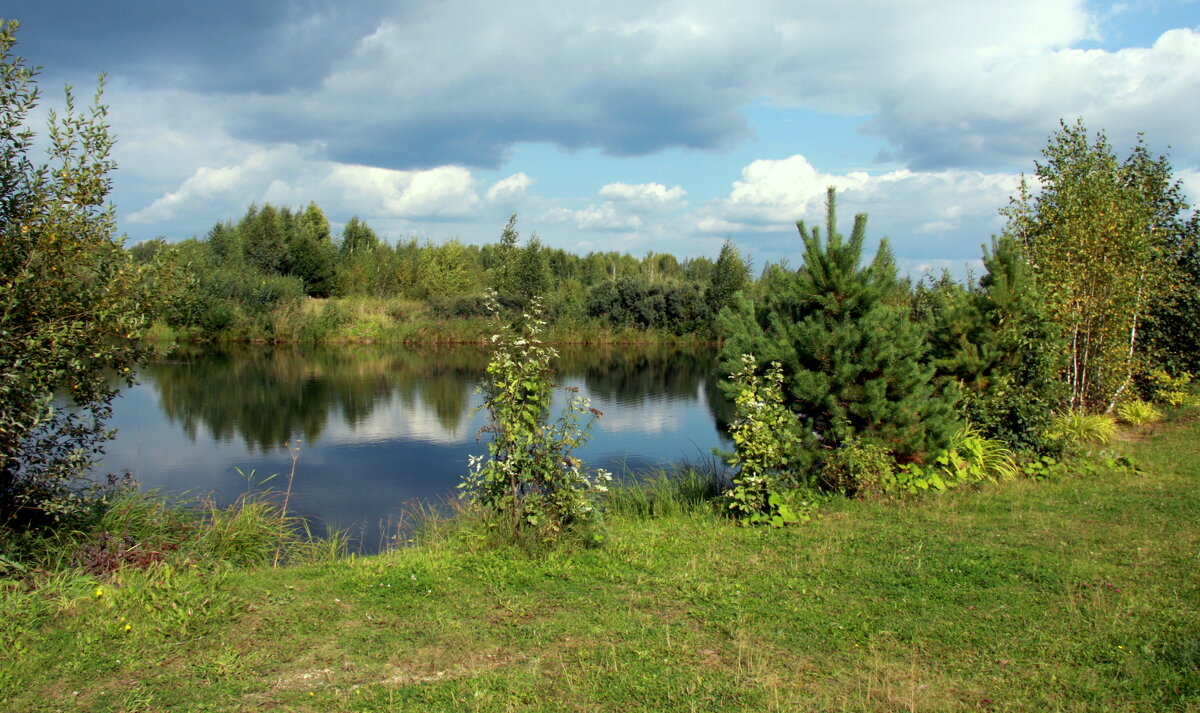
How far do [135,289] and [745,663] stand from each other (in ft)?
17.8

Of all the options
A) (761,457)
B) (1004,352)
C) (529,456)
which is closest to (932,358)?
(1004,352)

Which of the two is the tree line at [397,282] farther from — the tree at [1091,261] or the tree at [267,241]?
the tree at [1091,261]

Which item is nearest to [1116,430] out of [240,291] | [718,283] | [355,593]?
[355,593]

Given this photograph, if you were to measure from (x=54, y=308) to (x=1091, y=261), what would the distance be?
13181mm

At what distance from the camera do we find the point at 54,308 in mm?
5836

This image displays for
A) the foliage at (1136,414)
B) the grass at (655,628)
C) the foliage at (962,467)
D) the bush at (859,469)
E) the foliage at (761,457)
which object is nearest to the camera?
the grass at (655,628)

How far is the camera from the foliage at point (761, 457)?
753cm

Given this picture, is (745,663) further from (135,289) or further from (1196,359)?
(1196,359)

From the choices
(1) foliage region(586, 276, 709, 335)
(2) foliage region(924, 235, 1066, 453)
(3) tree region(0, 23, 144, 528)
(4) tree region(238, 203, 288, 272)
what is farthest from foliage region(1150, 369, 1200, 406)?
(4) tree region(238, 203, 288, 272)

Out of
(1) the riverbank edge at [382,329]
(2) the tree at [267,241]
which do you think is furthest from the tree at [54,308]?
(2) the tree at [267,241]

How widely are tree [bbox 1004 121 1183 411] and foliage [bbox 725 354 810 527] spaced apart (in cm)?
552

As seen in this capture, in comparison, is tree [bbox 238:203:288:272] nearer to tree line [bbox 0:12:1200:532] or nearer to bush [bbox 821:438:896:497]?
tree line [bbox 0:12:1200:532]

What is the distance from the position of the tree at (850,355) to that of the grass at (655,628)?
1.84 meters

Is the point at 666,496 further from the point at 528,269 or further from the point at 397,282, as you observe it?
the point at 397,282
